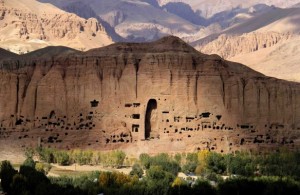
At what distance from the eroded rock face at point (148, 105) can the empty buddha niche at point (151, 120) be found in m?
0.11

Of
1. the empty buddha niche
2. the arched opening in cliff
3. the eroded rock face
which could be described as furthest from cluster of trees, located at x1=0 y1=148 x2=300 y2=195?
the arched opening in cliff

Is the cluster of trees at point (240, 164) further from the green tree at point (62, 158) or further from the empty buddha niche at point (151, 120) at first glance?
the green tree at point (62, 158)

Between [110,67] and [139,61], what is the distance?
3417mm

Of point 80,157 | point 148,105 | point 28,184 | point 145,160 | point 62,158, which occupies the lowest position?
point 28,184

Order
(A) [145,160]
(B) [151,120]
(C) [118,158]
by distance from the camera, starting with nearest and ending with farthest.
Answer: (A) [145,160] → (C) [118,158] → (B) [151,120]

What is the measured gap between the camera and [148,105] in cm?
8906

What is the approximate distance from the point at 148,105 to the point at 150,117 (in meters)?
1.36

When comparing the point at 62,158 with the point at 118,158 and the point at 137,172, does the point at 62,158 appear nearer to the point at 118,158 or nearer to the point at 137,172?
the point at 118,158

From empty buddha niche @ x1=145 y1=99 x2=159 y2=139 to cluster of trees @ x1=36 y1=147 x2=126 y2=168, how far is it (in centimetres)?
550

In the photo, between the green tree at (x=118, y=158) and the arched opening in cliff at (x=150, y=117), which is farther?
the arched opening in cliff at (x=150, y=117)

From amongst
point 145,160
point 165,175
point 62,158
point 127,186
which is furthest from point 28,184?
point 62,158

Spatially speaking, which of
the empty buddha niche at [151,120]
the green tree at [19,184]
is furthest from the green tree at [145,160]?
the green tree at [19,184]

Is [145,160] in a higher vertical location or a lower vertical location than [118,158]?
lower

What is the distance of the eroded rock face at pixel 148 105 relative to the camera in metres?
88.2
